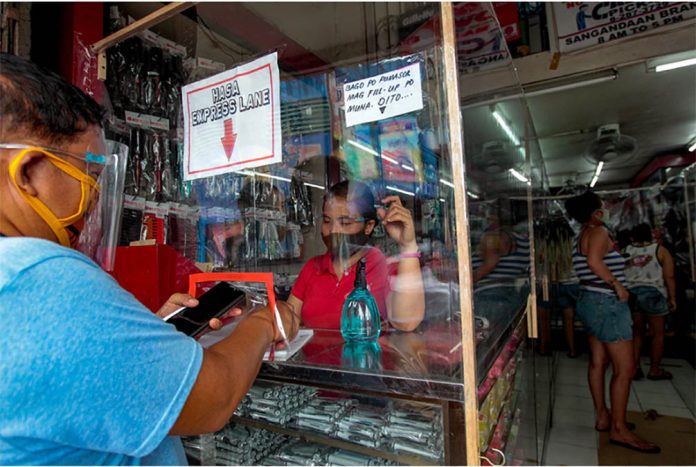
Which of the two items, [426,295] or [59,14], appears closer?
[426,295]

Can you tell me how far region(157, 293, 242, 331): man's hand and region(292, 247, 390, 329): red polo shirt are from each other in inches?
21.4

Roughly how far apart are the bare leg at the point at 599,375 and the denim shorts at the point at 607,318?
0.14 metres

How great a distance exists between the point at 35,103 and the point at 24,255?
0.84ft

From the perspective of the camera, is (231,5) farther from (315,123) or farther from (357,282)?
(357,282)

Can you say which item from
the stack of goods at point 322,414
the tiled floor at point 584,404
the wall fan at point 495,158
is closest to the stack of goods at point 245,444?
the stack of goods at point 322,414

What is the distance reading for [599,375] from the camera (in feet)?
10.1

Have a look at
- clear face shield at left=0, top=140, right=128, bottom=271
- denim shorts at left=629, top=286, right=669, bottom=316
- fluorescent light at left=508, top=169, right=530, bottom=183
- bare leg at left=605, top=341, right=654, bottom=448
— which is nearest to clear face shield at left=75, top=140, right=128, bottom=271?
clear face shield at left=0, top=140, right=128, bottom=271

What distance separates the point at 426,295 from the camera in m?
1.16

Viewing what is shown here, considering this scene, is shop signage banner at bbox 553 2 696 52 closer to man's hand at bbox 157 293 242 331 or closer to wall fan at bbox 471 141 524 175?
wall fan at bbox 471 141 524 175

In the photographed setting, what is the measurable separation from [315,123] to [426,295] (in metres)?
0.99

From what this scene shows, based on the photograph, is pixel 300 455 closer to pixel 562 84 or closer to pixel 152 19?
pixel 152 19

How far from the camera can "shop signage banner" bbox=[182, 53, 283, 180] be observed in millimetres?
1248

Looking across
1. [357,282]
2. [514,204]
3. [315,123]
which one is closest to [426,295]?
[357,282]

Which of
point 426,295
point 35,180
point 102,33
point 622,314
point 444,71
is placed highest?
point 102,33
